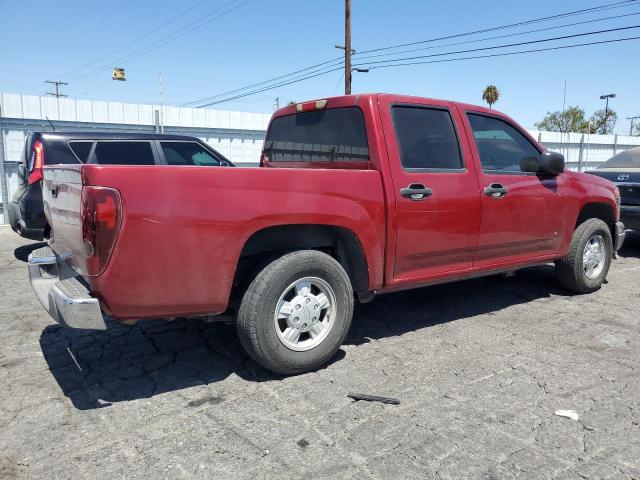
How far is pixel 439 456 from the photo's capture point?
2.50 m

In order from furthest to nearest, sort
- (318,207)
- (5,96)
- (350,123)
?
(5,96) < (350,123) < (318,207)

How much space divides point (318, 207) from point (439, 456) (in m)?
1.65

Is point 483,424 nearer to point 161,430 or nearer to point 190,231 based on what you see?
point 161,430

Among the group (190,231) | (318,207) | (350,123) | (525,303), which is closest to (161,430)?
(190,231)

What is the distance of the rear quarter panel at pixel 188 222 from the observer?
8.93ft

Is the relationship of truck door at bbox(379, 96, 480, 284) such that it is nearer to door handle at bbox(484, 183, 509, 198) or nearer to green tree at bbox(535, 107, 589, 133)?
door handle at bbox(484, 183, 509, 198)

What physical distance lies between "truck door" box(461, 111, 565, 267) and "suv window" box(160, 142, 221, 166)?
4608 mm

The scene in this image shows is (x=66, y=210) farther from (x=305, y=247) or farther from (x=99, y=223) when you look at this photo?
(x=305, y=247)

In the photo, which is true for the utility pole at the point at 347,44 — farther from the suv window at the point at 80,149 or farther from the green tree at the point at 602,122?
the green tree at the point at 602,122

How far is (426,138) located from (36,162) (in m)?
5.32

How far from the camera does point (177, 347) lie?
3.91 m

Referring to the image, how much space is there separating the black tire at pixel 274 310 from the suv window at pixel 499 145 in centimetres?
183

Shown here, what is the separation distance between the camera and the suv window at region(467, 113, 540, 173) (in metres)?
4.43

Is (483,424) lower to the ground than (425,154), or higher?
lower
